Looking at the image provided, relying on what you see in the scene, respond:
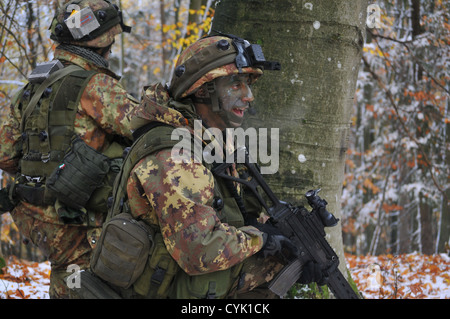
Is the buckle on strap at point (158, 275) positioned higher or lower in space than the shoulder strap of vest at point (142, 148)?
lower

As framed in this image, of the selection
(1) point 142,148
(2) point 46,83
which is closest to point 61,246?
(2) point 46,83

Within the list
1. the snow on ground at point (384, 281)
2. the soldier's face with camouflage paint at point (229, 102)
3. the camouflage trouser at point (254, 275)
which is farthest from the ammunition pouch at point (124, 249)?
the snow on ground at point (384, 281)

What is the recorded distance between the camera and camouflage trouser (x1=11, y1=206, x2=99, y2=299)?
4.06 metres

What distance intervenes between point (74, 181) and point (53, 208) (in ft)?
1.22

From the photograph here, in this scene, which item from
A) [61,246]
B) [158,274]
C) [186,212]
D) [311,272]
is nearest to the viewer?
[186,212]

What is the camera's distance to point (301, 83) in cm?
364

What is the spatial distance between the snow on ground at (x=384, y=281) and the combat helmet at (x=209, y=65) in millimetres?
2737

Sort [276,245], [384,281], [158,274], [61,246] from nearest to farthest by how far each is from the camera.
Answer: [158,274] → [276,245] → [61,246] → [384,281]

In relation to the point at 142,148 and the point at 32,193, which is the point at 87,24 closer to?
the point at 32,193

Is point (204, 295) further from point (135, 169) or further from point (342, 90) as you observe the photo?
point (342, 90)

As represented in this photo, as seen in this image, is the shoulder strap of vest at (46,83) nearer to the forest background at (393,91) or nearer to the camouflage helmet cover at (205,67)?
the camouflage helmet cover at (205,67)

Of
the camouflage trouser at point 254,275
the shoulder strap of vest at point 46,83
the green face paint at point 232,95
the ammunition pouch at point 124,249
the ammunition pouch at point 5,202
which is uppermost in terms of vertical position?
the green face paint at point 232,95

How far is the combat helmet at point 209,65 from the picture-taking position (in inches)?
113

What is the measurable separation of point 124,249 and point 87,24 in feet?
7.93
